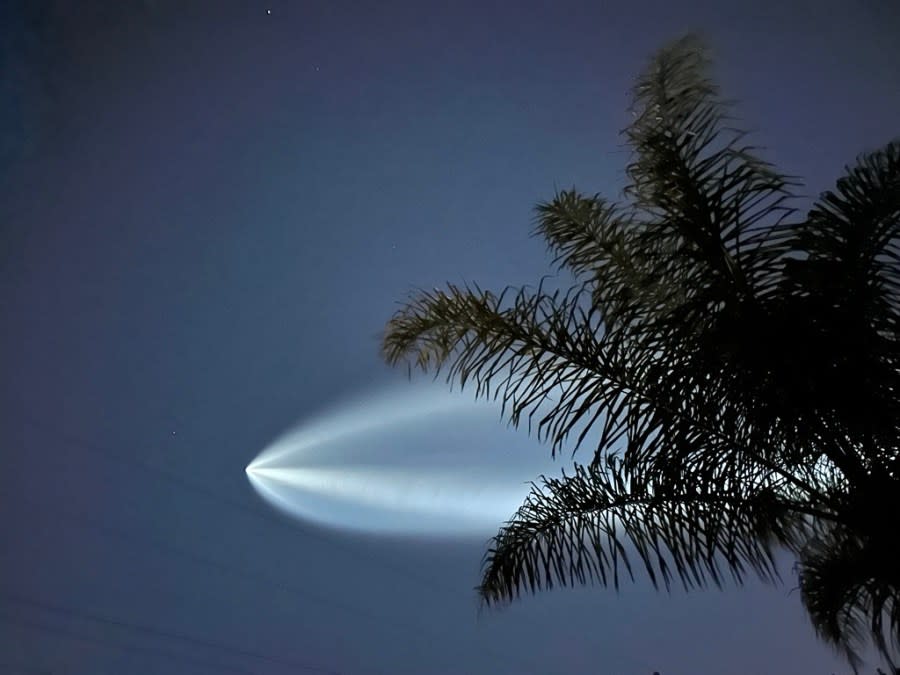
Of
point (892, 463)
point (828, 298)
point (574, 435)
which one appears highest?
point (574, 435)

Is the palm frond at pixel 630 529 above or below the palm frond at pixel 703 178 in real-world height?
below

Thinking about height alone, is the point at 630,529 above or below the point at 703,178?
below

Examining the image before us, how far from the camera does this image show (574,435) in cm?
1303

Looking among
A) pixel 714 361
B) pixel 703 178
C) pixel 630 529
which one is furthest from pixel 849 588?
pixel 703 178

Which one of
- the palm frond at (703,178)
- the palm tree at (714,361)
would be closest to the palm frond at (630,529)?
the palm tree at (714,361)

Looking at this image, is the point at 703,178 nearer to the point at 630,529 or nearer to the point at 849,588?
the point at 630,529

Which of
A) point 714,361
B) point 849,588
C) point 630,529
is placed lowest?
point 849,588

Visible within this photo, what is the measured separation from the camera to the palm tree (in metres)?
4.53

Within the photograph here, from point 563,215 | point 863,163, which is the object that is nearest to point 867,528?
point 863,163

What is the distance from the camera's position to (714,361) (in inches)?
182

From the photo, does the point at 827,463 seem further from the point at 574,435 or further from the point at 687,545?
the point at 574,435

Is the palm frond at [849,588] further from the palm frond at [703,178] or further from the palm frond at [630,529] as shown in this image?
the palm frond at [703,178]

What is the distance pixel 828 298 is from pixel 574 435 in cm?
864

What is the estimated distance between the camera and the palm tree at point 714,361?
453 cm
